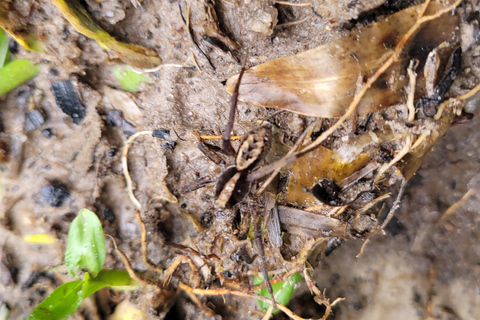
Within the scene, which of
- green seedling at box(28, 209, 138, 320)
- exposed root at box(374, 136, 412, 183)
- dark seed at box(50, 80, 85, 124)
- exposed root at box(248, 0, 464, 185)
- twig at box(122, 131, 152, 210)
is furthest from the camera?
twig at box(122, 131, 152, 210)

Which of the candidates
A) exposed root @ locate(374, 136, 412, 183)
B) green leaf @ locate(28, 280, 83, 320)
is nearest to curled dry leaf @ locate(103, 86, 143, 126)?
green leaf @ locate(28, 280, 83, 320)

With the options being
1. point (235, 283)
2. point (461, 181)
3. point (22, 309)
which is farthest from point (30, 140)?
point (461, 181)

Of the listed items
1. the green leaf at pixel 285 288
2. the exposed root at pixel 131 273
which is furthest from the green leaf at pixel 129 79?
the green leaf at pixel 285 288

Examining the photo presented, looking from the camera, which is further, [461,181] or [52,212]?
[52,212]

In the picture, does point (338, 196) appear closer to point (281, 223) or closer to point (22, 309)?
point (281, 223)

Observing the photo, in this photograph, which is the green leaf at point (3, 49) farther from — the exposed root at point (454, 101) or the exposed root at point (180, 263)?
the exposed root at point (454, 101)

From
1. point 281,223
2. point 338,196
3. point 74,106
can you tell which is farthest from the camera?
point 74,106

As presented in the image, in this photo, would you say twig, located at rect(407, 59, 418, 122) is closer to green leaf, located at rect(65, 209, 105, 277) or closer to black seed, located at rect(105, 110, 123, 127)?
black seed, located at rect(105, 110, 123, 127)

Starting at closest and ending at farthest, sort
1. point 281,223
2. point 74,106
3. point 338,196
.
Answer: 1. point 338,196
2. point 281,223
3. point 74,106
